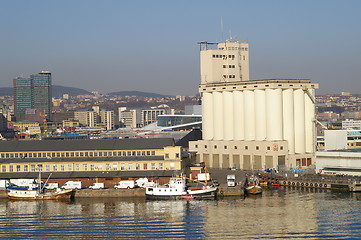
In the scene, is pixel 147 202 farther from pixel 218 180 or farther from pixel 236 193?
pixel 218 180

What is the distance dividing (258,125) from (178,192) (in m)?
20.1

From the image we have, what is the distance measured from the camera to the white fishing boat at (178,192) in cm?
5347

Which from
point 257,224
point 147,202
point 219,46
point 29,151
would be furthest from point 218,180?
point 219,46

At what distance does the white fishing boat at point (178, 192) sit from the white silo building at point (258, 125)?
56.6 feet

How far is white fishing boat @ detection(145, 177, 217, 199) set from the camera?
175ft

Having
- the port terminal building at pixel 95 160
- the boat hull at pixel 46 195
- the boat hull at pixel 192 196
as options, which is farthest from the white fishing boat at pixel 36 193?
the boat hull at pixel 192 196

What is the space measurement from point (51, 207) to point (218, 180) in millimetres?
16345

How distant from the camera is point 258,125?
71500 mm

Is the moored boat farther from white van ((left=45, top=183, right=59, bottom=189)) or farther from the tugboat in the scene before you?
the tugboat

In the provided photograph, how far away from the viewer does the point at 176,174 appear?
186 feet

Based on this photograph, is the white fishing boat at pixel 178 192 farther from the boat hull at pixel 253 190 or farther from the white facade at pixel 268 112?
the white facade at pixel 268 112

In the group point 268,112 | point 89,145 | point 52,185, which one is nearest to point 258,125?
point 268,112

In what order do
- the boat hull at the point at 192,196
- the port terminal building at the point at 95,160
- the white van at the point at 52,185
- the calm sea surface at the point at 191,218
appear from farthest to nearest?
the port terminal building at the point at 95,160, the white van at the point at 52,185, the boat hull at the point at 192,196, the calm sea surface at the point at 191,218

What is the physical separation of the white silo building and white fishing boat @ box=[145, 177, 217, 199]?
56.6ft
